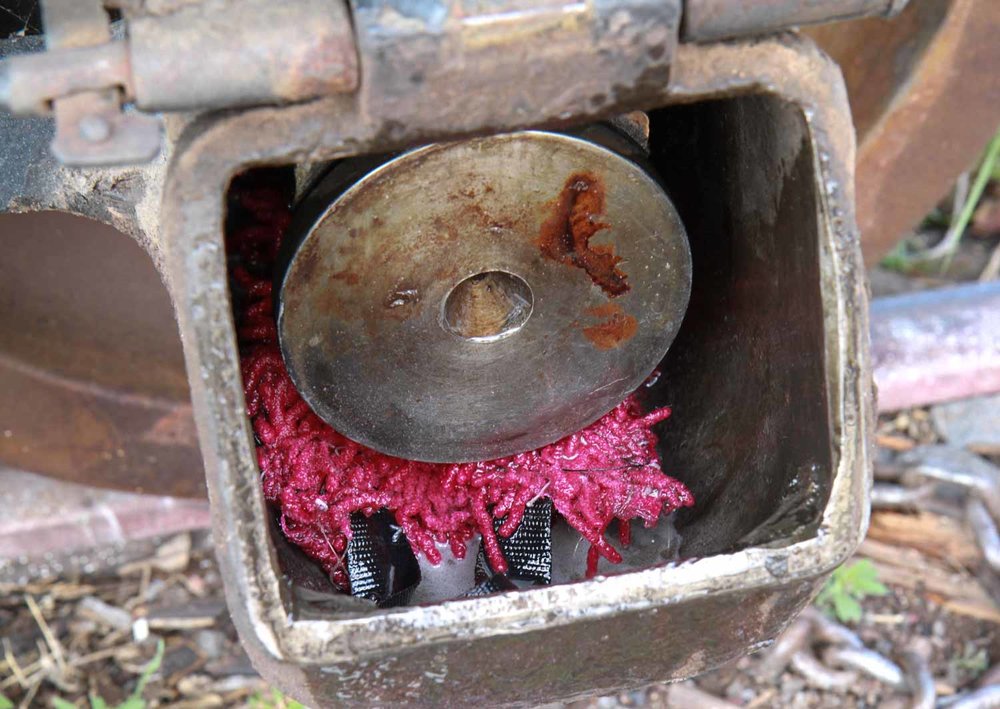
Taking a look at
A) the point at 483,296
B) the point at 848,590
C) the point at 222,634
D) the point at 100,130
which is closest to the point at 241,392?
the point at 100,130

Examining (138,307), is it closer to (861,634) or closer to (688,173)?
(688,173)

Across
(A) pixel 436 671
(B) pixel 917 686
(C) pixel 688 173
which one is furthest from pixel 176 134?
(B) pixel 917 686

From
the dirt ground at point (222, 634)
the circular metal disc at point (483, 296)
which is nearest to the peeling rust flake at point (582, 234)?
the circular metal disc at point (483, 296)

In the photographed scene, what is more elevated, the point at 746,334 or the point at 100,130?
the point at 100,130

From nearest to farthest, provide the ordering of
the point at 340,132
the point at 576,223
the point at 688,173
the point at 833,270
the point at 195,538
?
the point at 340,132, the point at 833,270, the point at 576,223, the point at 688,173, the point at 195,538

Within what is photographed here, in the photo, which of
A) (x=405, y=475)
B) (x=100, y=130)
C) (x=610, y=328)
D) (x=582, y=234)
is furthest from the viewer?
(x=405, y=475)

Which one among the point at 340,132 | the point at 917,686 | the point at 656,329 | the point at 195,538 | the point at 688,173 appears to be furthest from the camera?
the point at 195,538

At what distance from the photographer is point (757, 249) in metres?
1.56

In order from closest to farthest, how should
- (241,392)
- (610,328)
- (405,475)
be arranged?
Result: (241,392) < (610,328) < (405,475)

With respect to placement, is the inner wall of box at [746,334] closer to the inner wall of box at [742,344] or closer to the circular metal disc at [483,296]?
the inner wall of box at [742,344]

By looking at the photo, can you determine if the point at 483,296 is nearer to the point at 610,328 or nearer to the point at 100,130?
the point at 610,328

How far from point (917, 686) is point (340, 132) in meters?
2.09

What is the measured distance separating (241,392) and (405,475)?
1.92ft

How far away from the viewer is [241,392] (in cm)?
123
